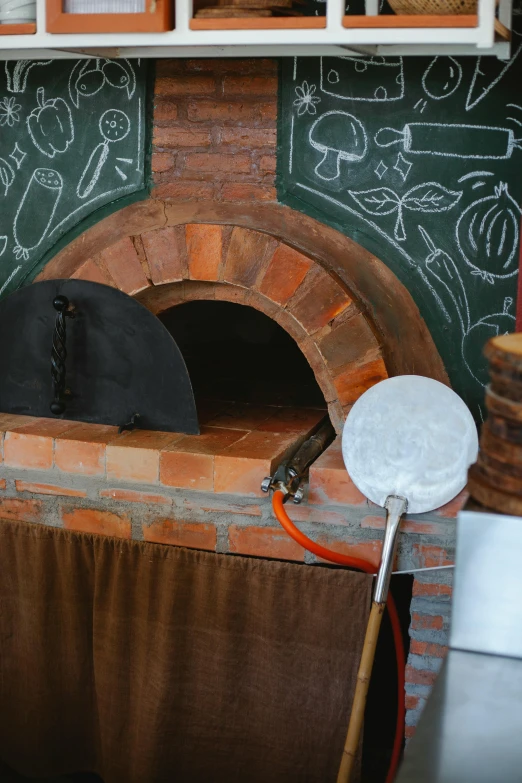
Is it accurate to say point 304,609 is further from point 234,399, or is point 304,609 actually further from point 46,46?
point 46,46

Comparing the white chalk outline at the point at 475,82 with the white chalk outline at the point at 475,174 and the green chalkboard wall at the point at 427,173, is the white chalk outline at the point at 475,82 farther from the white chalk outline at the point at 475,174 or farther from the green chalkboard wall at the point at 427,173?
the white chalk outline at the point at 475,174

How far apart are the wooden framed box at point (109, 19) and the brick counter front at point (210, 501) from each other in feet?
3.23

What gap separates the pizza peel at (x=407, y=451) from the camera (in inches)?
75.8

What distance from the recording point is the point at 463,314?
2264mm

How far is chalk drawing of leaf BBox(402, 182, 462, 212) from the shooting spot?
2.22 meters

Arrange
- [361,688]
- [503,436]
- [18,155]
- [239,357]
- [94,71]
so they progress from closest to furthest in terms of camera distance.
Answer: [503,436]
[361,688]
[94,71]
[18,155]
[239,357]

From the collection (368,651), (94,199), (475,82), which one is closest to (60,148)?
(94,199)

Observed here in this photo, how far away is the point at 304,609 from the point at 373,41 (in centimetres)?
132

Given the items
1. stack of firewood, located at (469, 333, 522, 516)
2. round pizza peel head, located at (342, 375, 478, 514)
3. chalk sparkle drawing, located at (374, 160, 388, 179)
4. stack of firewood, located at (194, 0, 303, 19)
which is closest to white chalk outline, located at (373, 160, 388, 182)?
chalk sparkle drawing, located at (374, 160, 388, 179)

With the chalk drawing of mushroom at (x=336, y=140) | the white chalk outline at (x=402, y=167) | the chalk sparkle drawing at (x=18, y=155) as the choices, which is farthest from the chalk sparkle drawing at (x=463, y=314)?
the chalk sparkle drawing at (x=18, y=155)

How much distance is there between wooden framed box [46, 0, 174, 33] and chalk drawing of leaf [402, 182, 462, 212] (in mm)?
727

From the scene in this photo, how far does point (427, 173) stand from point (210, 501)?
3.27 ft

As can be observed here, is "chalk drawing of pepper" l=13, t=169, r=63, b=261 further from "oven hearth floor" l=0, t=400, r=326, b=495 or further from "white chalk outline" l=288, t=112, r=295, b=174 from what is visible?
"white chalk outline" l=288, t=112, r=295, b=174

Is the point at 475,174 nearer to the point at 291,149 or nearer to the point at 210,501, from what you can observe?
the point at 291,149
